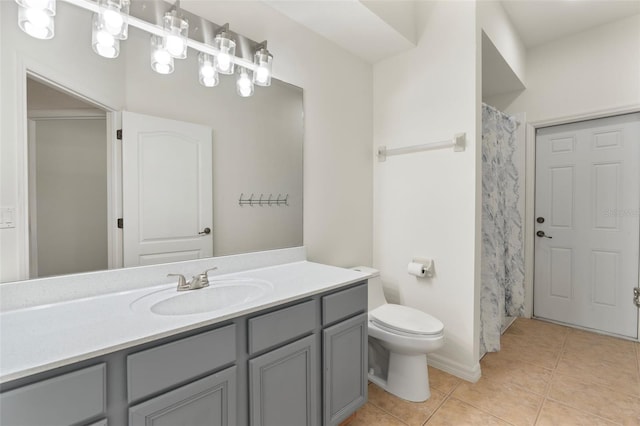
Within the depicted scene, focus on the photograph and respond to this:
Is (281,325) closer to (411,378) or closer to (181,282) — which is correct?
(181,282)

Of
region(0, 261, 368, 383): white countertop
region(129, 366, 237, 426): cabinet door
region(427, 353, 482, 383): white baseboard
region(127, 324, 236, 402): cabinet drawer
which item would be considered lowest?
region(427, 353, 482, 383): white baseboard

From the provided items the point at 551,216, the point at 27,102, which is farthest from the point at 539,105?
the point at 27,102

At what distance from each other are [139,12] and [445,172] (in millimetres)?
1944

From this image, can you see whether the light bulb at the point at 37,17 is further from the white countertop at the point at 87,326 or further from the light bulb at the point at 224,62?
the white countertop at the point at 87,326

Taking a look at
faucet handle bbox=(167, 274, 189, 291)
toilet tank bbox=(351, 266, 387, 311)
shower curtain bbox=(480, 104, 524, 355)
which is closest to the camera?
faucet handle bbox=(167, 274, 189, 291)

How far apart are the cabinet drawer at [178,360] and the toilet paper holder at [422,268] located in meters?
1.49

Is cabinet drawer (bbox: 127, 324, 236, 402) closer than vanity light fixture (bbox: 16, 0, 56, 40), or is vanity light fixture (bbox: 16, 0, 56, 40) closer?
cabinet drawer (bbox: 127, 324, 236, 402)

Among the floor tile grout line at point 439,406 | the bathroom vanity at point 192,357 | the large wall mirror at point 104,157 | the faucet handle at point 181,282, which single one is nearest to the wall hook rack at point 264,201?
the large wall mirror at point 104,157

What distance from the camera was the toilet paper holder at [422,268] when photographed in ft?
7.01

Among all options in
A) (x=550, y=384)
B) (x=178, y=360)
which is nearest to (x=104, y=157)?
(x=178, y=360)

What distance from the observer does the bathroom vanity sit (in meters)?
0.73

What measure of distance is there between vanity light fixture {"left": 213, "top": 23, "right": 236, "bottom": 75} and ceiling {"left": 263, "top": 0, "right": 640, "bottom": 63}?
450mm

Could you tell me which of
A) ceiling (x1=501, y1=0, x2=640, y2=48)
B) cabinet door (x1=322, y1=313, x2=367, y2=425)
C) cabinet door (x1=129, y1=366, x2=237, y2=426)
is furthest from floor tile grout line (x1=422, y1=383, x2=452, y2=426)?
ceiling (x1=501, y1=0, x2=640, y2=48)

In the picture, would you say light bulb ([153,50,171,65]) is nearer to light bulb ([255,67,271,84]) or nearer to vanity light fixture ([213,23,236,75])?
vanity light fixture ([213,23,236,75])
